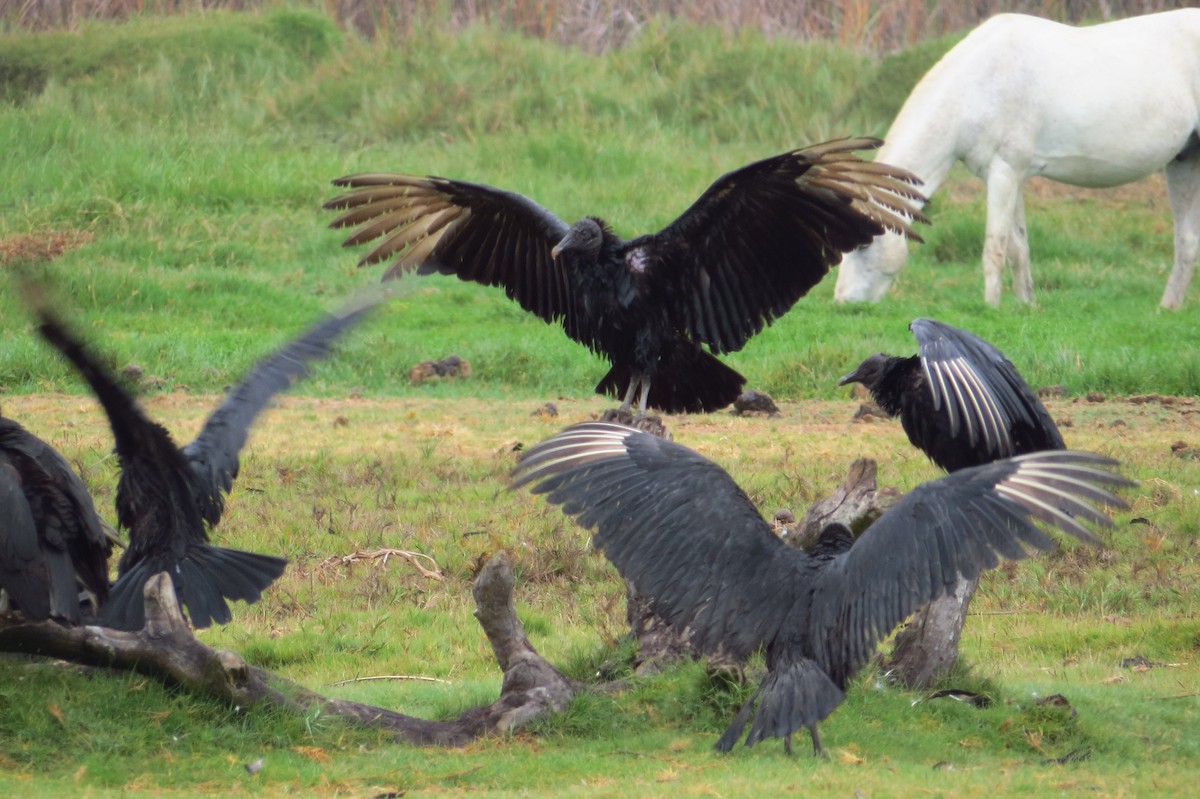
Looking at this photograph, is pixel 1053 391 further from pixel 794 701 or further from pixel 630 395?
pixel 794 701

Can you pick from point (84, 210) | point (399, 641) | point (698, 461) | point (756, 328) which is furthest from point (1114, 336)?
point (84, 210)

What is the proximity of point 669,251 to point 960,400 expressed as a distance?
1.92 metres

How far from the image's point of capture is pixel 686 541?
4895 millimetres

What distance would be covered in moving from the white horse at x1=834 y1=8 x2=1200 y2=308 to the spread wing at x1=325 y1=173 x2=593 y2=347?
18.9 feet

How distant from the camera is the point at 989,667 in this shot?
21.6 ft

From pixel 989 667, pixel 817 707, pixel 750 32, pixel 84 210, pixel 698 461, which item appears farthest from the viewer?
pixel 750 32

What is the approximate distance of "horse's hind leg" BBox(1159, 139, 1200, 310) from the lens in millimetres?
13398

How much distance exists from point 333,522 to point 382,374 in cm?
335

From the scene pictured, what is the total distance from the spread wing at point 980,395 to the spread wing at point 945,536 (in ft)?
1.71

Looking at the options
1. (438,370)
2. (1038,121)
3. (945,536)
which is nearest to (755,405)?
(438,370)

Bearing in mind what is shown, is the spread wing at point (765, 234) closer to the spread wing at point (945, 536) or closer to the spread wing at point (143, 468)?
the spread wing at point (945, 536)

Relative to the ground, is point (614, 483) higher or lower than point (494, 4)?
lower

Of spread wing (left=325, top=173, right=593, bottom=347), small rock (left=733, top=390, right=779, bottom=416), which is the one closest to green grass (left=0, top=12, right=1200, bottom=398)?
small rock (left=733, top=390, right=779, bottom=416)

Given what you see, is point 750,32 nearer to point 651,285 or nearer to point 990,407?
point 651,285
